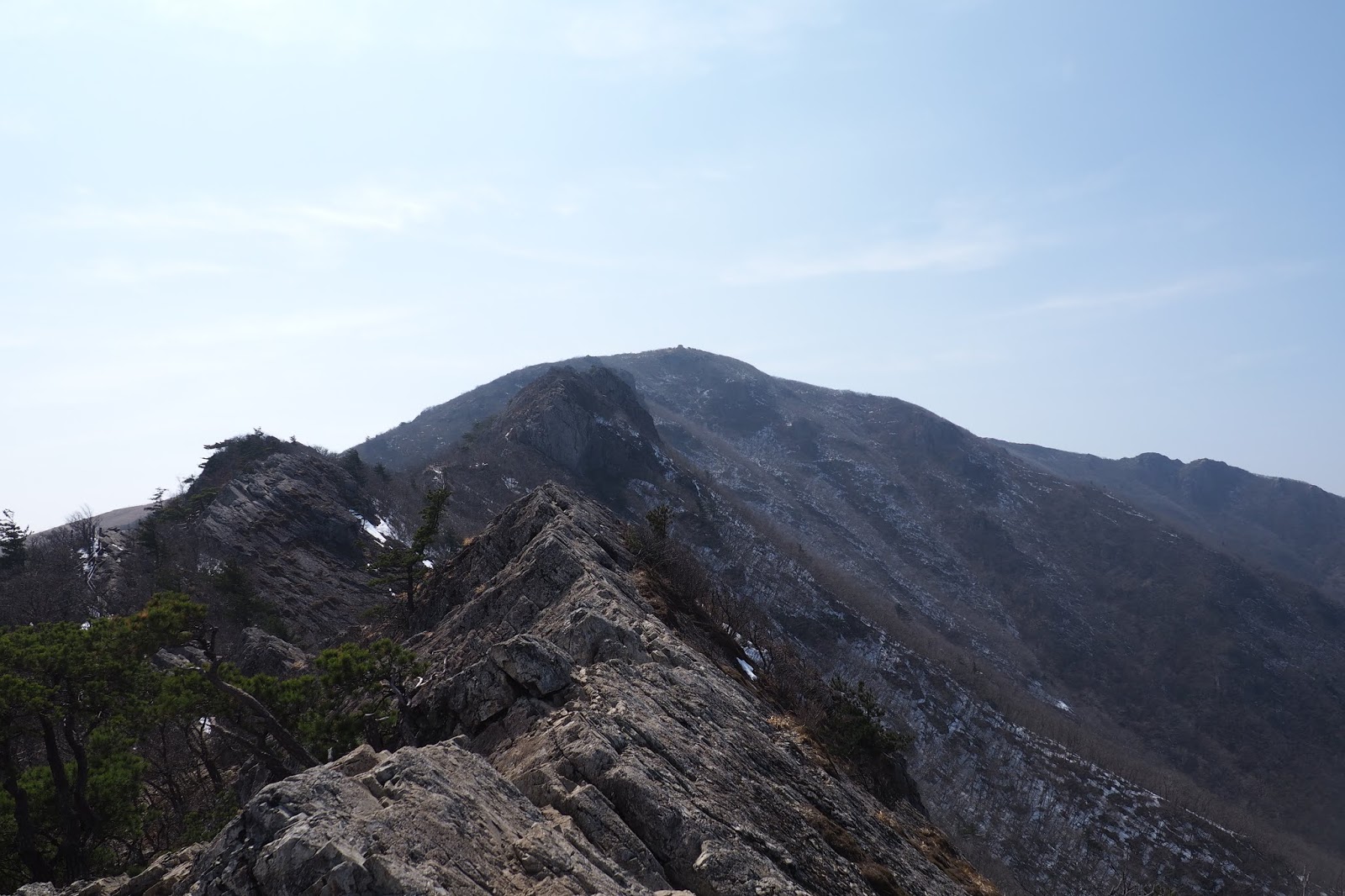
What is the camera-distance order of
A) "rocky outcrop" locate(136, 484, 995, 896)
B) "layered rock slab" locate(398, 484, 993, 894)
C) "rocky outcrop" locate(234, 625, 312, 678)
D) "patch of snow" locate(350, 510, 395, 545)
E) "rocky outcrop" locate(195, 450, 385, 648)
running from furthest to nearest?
"patch of snow" locate(350, 510, 395, 545)
"rocky outcrop" locate(195, 450, 385, 648)
"rocky outcrop" locate(234, 625, 312, 678)
"layered rock slab" locate(398, 484, 993, 894)
"rocky outcrop" locate(136, 484, 995, 896)

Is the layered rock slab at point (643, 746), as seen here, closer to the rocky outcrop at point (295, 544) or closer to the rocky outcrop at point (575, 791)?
the rocky outcrop at point (575, 791)

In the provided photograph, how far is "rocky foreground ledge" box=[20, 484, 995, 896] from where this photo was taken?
394 inches

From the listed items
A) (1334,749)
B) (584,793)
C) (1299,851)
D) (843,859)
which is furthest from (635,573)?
(1334,749)

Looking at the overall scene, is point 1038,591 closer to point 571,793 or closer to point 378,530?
point 378,530

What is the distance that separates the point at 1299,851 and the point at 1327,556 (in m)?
149

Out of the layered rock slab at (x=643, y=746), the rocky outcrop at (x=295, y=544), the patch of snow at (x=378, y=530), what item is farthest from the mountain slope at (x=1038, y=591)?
the layered rock slab at (x=643, y=746)

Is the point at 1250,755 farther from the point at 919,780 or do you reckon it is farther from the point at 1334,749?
the point at 919,780

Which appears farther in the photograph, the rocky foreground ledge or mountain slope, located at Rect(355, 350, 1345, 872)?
mountain slope, located at Rect(355, 350, 1345, 872)

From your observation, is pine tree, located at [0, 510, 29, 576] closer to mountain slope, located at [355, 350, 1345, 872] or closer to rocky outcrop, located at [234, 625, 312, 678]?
rocky outcrop, located at [234, 625, 312, 678]

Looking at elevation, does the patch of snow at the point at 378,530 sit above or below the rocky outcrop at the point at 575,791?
above

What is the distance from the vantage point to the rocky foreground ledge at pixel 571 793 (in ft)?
32.8

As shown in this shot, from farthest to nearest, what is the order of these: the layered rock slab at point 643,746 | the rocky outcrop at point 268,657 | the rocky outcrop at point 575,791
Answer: the rocky outcrop at point 268,657, the layered rock slab at point 643,746, the rocky outcrop at point 575,791

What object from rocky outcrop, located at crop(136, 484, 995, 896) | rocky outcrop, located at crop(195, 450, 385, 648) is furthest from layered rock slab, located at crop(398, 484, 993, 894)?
rocky outcrop, located at crop(195, 450, 385, 648)

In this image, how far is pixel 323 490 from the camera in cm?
6038
